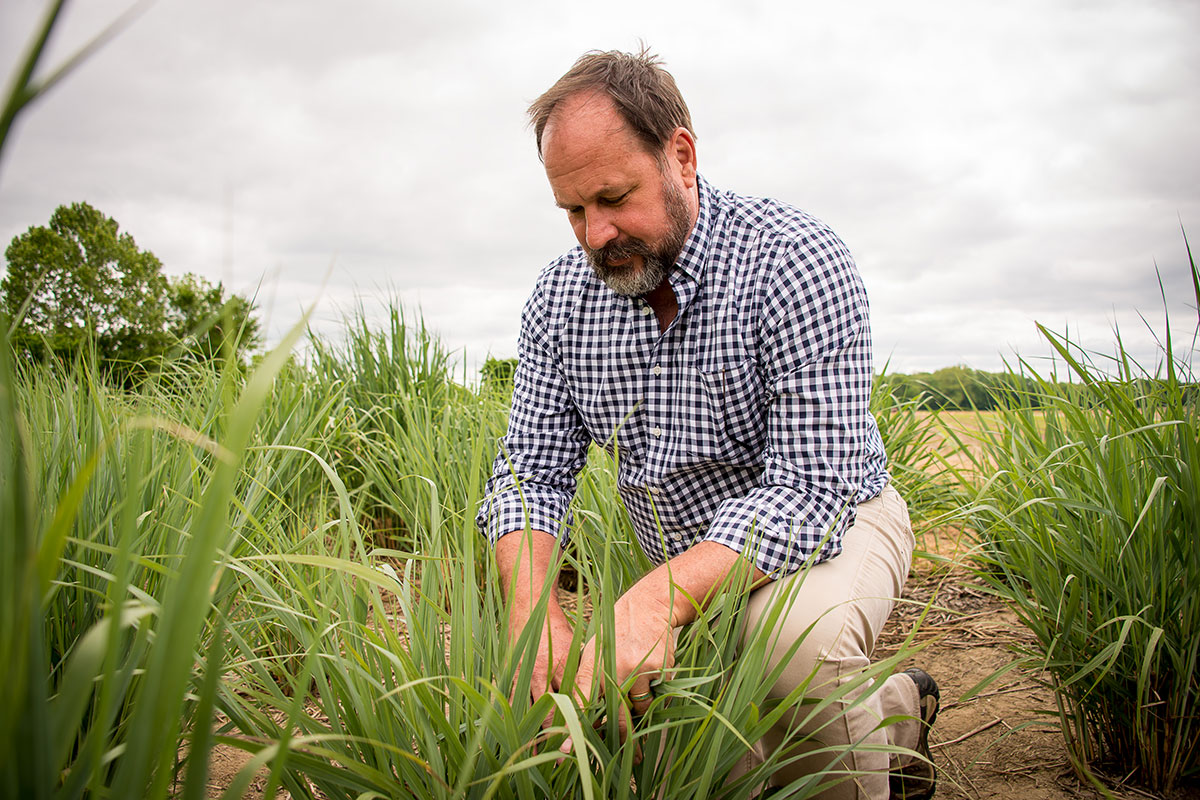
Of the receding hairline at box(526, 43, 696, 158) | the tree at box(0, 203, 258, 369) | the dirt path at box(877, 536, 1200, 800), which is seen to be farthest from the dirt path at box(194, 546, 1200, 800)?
the tree at box(0, 203, 258, 369)

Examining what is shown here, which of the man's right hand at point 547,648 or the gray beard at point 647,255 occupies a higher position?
the gray beard at point 647,255

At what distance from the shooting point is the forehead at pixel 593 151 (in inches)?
67.6

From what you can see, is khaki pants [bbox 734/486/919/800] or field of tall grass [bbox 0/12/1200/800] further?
khaki pants [bbox 734/486/919/800]

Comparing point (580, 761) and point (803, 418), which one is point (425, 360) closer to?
point (803, 418)

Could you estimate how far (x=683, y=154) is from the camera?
190 centimetres

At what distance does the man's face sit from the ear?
11mm

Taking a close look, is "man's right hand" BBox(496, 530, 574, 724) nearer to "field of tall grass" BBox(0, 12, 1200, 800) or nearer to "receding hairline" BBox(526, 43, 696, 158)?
"field of tall grass" BBox(0, 12, 1200, 800)

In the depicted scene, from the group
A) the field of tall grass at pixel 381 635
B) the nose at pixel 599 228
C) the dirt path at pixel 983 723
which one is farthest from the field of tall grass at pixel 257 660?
the nose at pixel 599 228

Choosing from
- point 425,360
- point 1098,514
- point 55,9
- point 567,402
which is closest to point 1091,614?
point 1098,514

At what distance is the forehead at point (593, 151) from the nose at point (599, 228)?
0.17ft

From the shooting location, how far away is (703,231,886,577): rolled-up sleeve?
4.95ft

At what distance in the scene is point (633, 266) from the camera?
1.84 metres

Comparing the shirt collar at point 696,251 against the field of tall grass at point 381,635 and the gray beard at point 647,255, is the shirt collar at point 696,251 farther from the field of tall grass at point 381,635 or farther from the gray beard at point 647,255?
the field of tall grass at point 381,635

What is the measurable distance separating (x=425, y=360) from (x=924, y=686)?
10.0 feet
